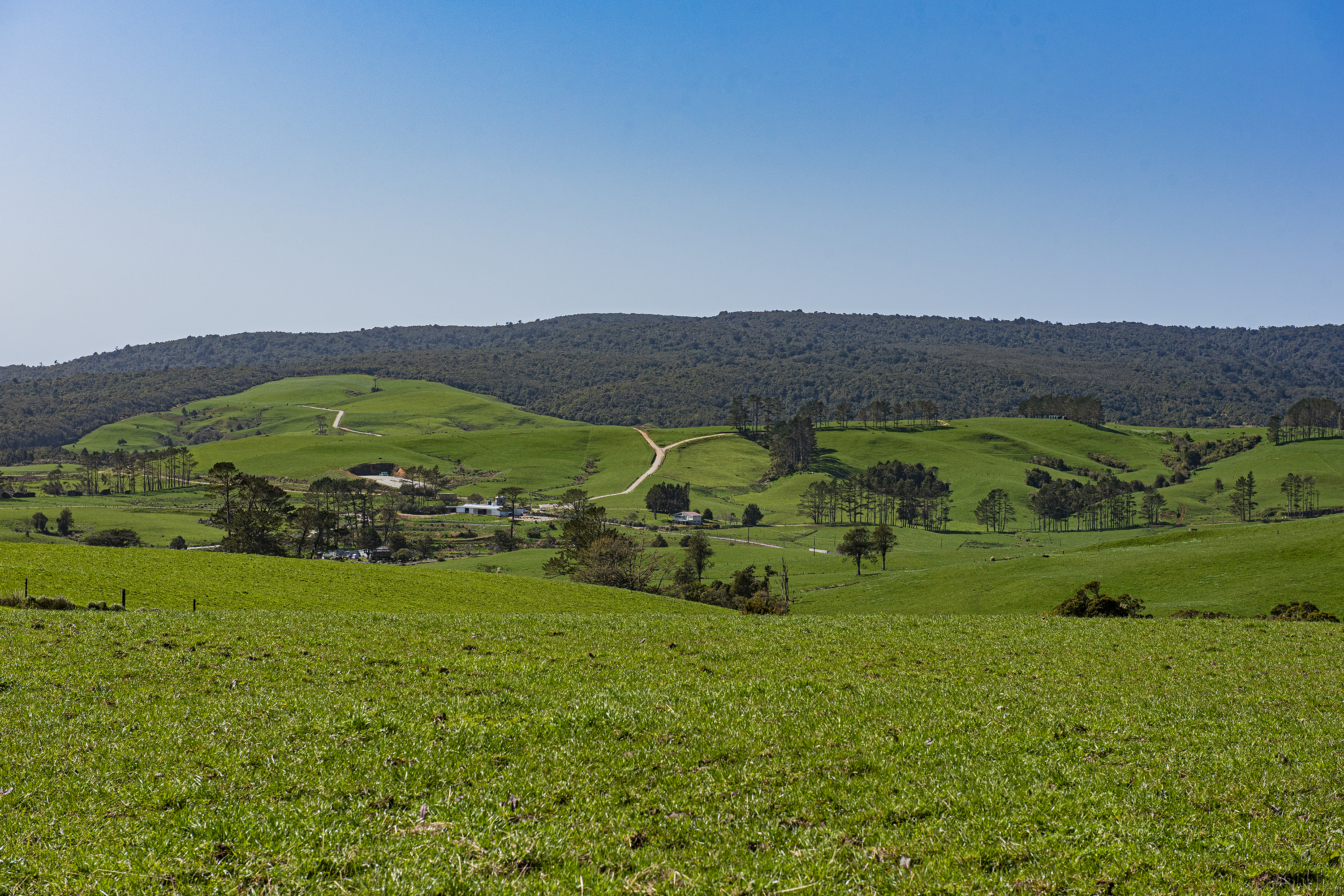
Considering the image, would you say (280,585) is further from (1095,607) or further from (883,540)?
(883,540)

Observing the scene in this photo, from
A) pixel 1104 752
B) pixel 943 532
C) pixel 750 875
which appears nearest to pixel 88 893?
pixel 750 875

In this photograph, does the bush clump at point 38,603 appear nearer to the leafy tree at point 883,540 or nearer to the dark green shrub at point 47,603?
the dark green shrub at point 47,603

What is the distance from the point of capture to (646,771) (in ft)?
42.0

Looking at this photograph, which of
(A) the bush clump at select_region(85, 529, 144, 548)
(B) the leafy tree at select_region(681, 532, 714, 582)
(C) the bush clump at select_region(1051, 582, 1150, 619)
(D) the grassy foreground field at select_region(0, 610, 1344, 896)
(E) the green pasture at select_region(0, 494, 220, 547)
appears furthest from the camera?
(E) the green pasture at select_region(0, 494, 220, 547)

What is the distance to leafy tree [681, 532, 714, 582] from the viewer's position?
421 ft

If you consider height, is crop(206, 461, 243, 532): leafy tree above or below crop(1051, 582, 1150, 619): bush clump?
above

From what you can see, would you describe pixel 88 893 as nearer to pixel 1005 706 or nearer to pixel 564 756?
pixel 564 756

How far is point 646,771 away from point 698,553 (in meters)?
117

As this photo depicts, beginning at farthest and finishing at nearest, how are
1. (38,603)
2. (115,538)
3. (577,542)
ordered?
(115,538)
(577,542)
(38,603)

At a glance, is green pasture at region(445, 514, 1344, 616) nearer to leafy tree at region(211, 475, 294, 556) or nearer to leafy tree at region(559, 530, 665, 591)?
leafy tree at region(559, 530, 665, 591)

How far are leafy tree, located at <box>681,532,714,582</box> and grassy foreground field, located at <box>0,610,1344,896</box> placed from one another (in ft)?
348

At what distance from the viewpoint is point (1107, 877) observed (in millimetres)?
9578

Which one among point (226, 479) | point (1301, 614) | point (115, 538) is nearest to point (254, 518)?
point (226, 479)

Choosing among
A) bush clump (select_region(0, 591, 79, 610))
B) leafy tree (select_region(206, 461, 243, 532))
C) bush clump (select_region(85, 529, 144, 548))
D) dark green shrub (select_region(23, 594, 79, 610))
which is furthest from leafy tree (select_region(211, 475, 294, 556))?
dark green shrub (select_region(23, 594, 79, 610))
